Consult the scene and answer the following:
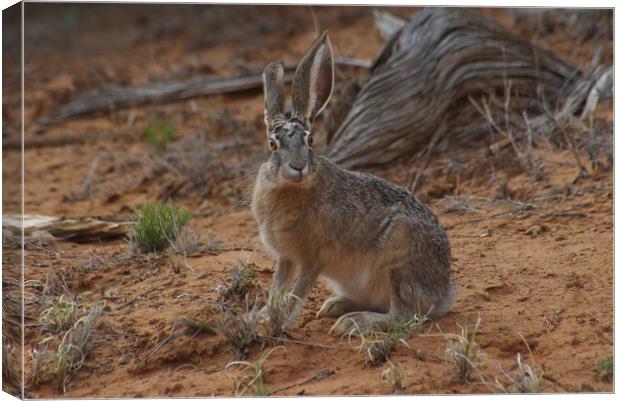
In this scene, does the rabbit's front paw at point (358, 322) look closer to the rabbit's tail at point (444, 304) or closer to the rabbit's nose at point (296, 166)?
the rabbit's tail at point (444, 304)

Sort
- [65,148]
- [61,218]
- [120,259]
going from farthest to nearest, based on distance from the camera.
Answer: [65,148], [61,218], [120,259]

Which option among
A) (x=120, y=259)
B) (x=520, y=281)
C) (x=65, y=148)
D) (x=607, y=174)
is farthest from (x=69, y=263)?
(x=65, y=148)

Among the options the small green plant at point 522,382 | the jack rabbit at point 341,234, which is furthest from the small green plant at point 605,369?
the jack rabbit at point 341,234

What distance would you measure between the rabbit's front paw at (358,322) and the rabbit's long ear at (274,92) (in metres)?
1.11

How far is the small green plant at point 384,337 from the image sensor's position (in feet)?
15.2

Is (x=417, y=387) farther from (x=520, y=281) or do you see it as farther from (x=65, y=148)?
(x=65, y=148)

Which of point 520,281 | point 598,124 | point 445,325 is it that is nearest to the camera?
point 445,325

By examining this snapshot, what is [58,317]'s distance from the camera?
511 cm

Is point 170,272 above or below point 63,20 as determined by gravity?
below

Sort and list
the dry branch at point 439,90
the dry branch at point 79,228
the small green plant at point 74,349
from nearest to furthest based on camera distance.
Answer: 1. the small green plant at point 74,349
2. the dry branch at point 79,228
3. the dry branch at point 439,90

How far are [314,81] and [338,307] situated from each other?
131 cm

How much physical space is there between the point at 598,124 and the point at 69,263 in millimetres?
4400

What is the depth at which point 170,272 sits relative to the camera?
608cm

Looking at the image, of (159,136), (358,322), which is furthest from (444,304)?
(159,136)
